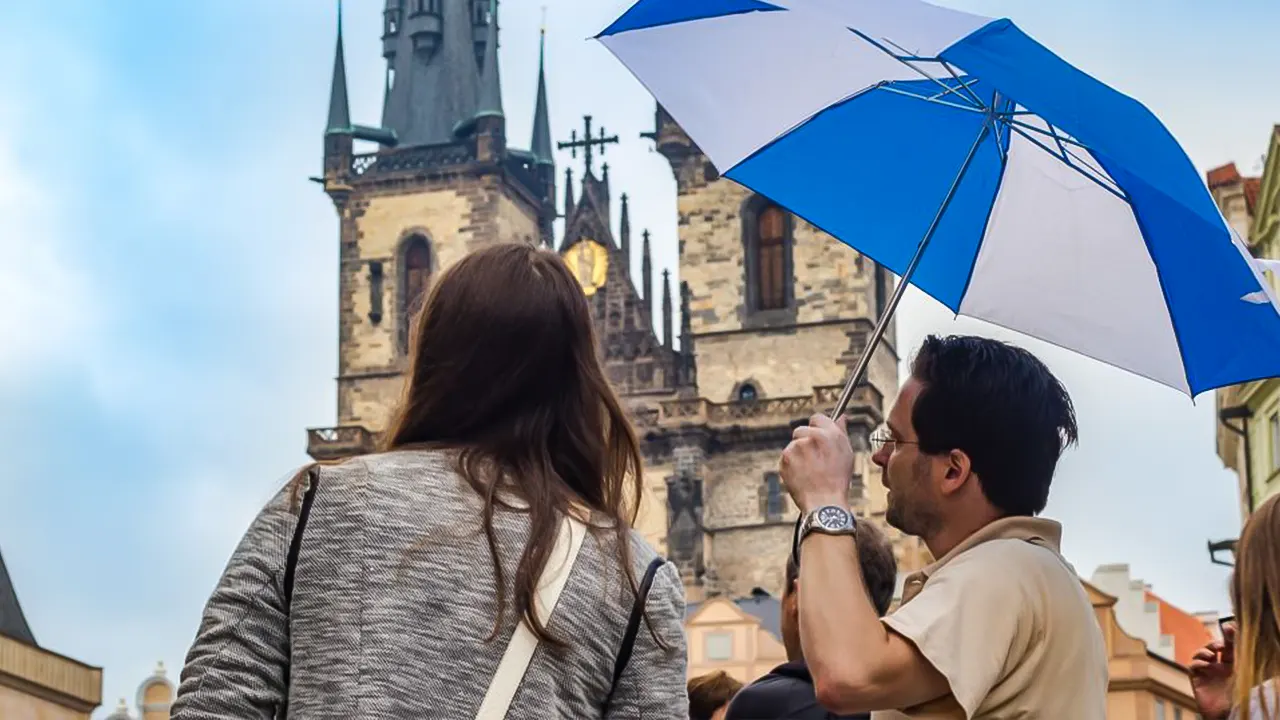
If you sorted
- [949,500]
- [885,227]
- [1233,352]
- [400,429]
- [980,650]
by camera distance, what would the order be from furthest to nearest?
[885,227], [1233,352], [949,500], [980,650], [400,429]

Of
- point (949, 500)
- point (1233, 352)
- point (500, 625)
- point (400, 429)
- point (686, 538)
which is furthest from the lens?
point (686, 538)

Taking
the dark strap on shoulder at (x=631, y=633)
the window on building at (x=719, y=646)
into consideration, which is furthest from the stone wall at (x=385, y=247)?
the dark strap on shoulder at (x=631, y=633)

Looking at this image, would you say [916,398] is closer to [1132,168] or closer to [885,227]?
[1132,168]

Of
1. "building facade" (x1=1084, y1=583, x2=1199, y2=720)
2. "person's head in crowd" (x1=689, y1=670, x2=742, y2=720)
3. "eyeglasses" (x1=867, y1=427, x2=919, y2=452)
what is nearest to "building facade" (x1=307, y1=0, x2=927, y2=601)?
"building facade" (x1=1084, y1=583, x2=1199, y2=720)

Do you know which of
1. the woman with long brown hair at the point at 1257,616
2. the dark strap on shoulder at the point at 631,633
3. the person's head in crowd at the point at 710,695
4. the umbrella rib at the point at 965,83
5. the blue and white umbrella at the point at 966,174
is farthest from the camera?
the person's head in crowd at the point at 710,695

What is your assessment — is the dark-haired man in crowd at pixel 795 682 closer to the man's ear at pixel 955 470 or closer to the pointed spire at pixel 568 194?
the man's ear at pixel 955 470

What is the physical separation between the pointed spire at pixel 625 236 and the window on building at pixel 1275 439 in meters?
25.3

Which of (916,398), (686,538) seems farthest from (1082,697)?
(686,538)

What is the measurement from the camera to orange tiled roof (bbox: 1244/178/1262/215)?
101ft

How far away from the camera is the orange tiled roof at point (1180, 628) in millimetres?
44469

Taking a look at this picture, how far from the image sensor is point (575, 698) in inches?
120

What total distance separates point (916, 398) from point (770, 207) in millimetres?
46940

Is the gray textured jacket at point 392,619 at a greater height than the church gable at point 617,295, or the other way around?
the church gable at point 617,295

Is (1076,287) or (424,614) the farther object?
(1076,287)
